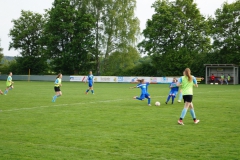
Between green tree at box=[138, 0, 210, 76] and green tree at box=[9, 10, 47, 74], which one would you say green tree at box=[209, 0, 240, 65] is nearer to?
green tree at box=[138, 0, 210, 76]

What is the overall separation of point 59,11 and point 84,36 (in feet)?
23.7

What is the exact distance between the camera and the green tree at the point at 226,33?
66000 mm

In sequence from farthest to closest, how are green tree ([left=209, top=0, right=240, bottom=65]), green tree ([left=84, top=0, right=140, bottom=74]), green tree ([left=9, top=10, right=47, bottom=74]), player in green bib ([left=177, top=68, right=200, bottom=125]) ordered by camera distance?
1. green tree ([left=9, top=10, right=47, bottom=74])
2. green tree ([left=84, top=0, right=140, bottom=74])
3. green tree ([left=209, top=0, right=240, bottom=65])
4. player in green bib ([left=177, top=68, right=200, bottom=125])

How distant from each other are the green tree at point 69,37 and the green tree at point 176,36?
37.7 feet

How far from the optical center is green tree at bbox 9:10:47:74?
8300 cm

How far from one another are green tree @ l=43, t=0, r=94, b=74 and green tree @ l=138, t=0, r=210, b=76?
1149 centimetres

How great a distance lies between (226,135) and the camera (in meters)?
10.8

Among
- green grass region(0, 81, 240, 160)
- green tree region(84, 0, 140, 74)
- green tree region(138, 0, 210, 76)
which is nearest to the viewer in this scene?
green grass region(0, 81, 240, 160)

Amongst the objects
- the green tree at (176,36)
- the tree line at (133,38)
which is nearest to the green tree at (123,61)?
the tree line at (133,38)

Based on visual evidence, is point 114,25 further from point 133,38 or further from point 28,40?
point 28,40

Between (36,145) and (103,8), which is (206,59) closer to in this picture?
(103,8)

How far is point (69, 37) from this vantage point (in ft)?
246

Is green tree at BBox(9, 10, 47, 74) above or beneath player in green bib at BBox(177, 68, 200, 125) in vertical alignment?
above

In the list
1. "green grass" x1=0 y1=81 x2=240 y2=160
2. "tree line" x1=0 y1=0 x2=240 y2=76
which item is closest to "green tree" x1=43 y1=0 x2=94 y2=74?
"tree line" x1=0 y1=0 x2=240 y2=76
